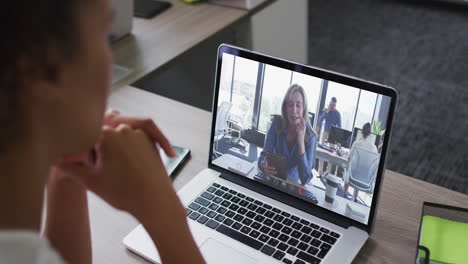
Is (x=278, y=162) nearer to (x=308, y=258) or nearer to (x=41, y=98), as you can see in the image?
(x=308, y=258)

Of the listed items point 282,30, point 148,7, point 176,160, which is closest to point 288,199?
point 176,160

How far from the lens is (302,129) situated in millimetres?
928

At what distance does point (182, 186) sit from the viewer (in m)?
1.05

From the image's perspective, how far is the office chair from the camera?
2.85 ft

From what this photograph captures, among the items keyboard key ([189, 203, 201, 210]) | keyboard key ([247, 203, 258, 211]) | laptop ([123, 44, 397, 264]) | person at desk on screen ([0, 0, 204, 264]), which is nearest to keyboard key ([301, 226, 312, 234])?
laptop ([123, 44, 397, 264])

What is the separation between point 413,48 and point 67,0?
3.04 meters

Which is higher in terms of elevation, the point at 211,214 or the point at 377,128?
the point at 377,128

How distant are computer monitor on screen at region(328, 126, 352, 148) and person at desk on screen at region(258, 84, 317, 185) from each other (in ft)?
0.10

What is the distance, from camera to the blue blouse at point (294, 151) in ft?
3.03

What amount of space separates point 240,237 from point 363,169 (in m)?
0.25

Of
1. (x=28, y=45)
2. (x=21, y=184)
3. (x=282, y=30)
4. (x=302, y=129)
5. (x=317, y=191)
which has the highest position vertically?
(x=28, y=45)

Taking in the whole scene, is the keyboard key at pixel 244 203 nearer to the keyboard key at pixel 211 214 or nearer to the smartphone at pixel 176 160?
the keyboard key at pixel 211 214

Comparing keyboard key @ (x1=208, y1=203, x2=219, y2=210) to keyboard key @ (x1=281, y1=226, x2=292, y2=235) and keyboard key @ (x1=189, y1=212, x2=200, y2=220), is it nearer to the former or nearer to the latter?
keyboard key @ (x1=189, y1=212, x2=200, y2=220)

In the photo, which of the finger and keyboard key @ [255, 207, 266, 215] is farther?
keyboard key @ [255, 207, 266, 215]
